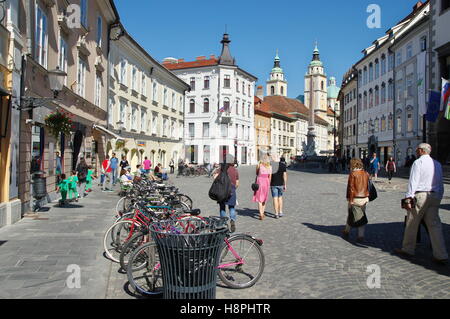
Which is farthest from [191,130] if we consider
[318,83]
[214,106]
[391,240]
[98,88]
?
[318,83]

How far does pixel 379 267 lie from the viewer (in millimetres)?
5918

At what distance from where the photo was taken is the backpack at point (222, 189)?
8062 millimetres

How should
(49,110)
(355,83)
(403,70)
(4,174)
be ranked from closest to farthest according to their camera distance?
(4,174), (49,110), (403,70), (355,83)

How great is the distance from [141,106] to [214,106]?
26.4 m

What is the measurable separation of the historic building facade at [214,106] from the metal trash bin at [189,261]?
51.7 meters

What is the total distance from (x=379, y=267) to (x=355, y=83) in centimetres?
5201

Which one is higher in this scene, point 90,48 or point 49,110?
point 90,48

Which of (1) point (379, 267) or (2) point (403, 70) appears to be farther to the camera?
(2) point (403, 70)

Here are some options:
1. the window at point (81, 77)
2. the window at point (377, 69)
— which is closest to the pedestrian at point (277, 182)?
the window at point (81, 77)

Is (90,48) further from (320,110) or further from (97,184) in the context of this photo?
(320,110)

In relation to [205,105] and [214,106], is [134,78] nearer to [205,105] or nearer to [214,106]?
[214,106]

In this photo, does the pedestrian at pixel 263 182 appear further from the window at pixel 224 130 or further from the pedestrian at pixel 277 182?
the window at pixel 224 130

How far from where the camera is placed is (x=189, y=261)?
12.9ft
